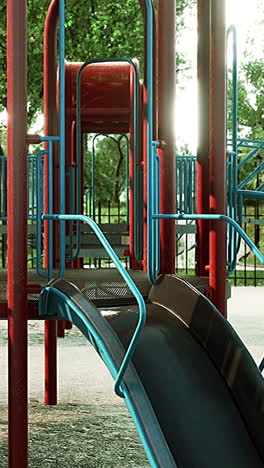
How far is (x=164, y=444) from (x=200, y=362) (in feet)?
2.38

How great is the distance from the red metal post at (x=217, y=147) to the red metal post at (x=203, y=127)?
2.14 feet

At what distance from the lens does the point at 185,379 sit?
3.54 metres

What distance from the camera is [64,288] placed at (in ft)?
12.3

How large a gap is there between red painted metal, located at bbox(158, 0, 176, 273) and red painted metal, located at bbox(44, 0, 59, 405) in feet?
3.27

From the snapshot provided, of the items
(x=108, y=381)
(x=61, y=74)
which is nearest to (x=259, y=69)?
(x=108, y=381)

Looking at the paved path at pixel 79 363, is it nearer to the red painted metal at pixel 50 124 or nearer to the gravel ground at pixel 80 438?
the red painted metal at pixel 50 124

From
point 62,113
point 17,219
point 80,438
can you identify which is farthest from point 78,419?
point 62,113

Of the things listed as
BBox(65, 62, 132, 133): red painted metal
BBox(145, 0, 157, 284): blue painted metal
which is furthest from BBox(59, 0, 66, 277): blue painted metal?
BBox(65, 62, 132, 133): red painted metal

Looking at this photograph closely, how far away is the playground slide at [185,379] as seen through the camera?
3191mm

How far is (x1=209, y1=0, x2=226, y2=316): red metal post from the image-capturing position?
4629 mm

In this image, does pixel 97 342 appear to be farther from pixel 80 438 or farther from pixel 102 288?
pixel 80 438

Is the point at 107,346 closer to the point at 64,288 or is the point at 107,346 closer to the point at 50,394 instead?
the point at 64,288

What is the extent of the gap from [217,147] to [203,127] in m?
0.83

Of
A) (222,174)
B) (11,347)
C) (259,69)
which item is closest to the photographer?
(11,347)
